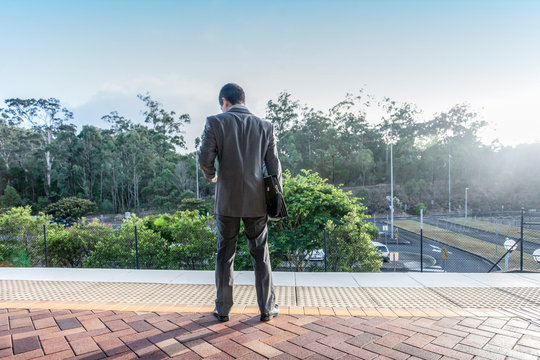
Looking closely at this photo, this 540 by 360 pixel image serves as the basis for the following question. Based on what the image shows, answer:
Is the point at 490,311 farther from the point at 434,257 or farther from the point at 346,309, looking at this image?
the point at 434,257

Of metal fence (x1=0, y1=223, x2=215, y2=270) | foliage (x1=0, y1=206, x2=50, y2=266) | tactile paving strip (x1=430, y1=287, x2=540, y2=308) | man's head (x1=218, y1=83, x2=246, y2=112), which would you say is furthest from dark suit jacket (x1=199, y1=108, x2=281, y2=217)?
foliage (x1=0, y1=206, x2=50, y2=266)

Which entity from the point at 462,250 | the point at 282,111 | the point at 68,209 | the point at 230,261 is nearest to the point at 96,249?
the point at 230,261

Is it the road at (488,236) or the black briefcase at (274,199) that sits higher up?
the black briefcase at (274,199)

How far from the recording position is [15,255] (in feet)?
18.1

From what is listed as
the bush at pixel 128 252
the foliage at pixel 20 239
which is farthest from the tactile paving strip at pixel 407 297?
the foliage at pixel 20 239

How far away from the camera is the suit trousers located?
81.5 inches

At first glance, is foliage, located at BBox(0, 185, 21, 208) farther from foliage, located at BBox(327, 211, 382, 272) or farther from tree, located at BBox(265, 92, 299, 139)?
foliage, located at BBox(327, 211, 382, 272)

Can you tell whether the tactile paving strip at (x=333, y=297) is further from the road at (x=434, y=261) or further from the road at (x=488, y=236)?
the road at (x=488, y=236)

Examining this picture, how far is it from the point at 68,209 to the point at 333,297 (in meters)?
24.6

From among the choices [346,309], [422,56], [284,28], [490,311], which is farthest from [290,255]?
[422,56]

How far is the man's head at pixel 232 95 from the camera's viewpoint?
2.18 m

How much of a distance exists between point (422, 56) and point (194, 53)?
7297mm

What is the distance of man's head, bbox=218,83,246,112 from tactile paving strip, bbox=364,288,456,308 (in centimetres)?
208

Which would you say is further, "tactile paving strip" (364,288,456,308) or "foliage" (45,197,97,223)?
"foliage" (45,197,97,223)
